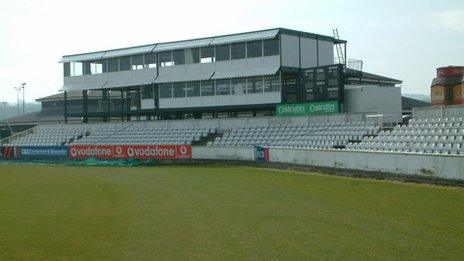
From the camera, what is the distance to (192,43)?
164ft

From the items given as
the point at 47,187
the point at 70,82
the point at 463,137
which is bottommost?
the point at 47,187

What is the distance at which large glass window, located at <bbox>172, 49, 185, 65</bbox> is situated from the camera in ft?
169

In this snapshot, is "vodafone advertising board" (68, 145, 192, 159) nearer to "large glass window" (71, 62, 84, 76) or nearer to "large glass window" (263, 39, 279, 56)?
"large glass window" (263, 39, 279, 56)

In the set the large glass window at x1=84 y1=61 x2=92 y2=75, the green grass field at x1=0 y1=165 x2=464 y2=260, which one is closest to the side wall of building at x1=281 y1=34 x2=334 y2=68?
the green grass field at x1=0 y1=165 x2=464 y2=260

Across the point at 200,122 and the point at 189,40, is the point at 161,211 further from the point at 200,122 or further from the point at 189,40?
the point at 189,40

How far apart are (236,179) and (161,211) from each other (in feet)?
36.1

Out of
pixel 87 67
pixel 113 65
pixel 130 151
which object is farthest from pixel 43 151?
pixel 87 67

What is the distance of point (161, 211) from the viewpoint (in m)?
16.4

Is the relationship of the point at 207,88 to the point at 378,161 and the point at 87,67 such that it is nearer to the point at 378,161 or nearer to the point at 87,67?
the point at 87,67

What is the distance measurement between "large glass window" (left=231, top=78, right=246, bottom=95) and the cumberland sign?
5029mm

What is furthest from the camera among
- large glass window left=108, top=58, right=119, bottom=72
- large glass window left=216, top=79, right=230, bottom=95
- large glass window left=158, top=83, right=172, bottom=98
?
large glass window left=108, top=58, right=119, bottom=72

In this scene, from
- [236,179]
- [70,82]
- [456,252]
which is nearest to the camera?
[456,252]

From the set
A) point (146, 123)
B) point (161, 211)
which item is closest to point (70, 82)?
point (146, 123)

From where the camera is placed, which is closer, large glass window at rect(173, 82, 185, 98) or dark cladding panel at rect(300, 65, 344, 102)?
dark cladding panel at rect(300, 65, 344, 102)
